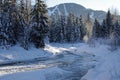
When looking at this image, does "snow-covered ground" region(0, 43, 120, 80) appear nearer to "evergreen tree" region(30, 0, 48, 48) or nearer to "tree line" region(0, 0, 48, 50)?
"tree line" region(0, 0, 48, 50)

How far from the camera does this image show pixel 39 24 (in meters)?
46.9

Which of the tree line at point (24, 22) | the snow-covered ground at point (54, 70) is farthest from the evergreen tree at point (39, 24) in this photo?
the snow-covered ground at point (54, 70)

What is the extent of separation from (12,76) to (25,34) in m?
26.1

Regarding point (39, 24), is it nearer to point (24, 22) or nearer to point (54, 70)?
point (24, 22)

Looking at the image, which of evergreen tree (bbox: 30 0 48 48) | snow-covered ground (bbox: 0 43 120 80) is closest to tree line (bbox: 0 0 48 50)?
evergreen tree (bbox: 30 0 48 48)

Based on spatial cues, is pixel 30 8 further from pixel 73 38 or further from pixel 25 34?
pixel 73 38

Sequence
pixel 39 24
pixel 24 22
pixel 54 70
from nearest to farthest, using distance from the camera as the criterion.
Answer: pixel 54 70, pixel 24 22, pixel 39 24

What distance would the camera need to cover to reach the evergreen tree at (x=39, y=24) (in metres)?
46.6

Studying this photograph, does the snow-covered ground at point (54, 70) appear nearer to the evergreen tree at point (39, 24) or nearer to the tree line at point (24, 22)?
the tree line at point (24, 22)

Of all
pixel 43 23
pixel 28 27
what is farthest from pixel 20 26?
pixel 43 23

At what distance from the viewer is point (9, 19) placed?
44906mm

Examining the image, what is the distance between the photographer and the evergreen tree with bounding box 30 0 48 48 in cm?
4659

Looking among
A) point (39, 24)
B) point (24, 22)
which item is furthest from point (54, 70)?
point (39, 24)

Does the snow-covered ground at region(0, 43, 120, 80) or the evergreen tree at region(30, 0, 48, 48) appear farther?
the evergreen tree at region(30, 0, 48, 48)
